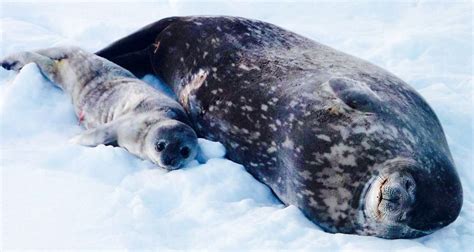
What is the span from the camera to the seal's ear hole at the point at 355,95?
2.97 m

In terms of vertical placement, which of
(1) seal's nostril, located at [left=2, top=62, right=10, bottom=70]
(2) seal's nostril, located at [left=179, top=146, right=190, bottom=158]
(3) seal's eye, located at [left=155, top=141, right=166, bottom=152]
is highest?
(2) seal's nostril, located at [left=179, top=146, right=190, bottom=158]

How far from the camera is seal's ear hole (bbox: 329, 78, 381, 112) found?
117 inches

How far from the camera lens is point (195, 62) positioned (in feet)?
12.8

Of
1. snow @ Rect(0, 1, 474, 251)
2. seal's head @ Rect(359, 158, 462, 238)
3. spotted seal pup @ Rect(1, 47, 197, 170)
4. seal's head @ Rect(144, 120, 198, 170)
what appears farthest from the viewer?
spotted seal pup @ Rect(1, 47, 197, 170)

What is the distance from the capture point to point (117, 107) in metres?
3.97

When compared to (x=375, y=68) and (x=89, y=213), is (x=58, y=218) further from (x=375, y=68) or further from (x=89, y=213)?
(x=375, y=68)

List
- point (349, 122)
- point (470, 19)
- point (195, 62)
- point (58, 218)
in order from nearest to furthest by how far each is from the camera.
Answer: point (58, 218) → point (349, 122) → point (195, 62) → point (470, 19)

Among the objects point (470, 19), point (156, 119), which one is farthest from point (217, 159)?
point (470, 19)

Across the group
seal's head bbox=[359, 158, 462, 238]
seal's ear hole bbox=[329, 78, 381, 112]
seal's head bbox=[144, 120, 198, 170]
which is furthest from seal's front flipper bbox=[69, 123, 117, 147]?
seal's head bbox=[359, 158, 462, 238]

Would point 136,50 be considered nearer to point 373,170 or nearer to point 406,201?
point 373,170

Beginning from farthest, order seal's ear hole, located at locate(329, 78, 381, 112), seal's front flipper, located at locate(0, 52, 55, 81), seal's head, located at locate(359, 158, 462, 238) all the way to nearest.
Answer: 1. seal's front flipper, located at locate(0, 52, 55, 81)
2. seal's ear hole, located at locate(329, 78, 381, 112)
3. seal's head, located at locate(359, 158, 462, 238)

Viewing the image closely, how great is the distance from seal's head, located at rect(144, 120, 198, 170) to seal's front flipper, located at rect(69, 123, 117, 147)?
0.23 m

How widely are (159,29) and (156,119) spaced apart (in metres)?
0.88

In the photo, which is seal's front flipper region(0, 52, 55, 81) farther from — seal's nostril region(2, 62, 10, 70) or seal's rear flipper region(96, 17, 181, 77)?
seal's rear flipper region(96, 17, 181, 77)
